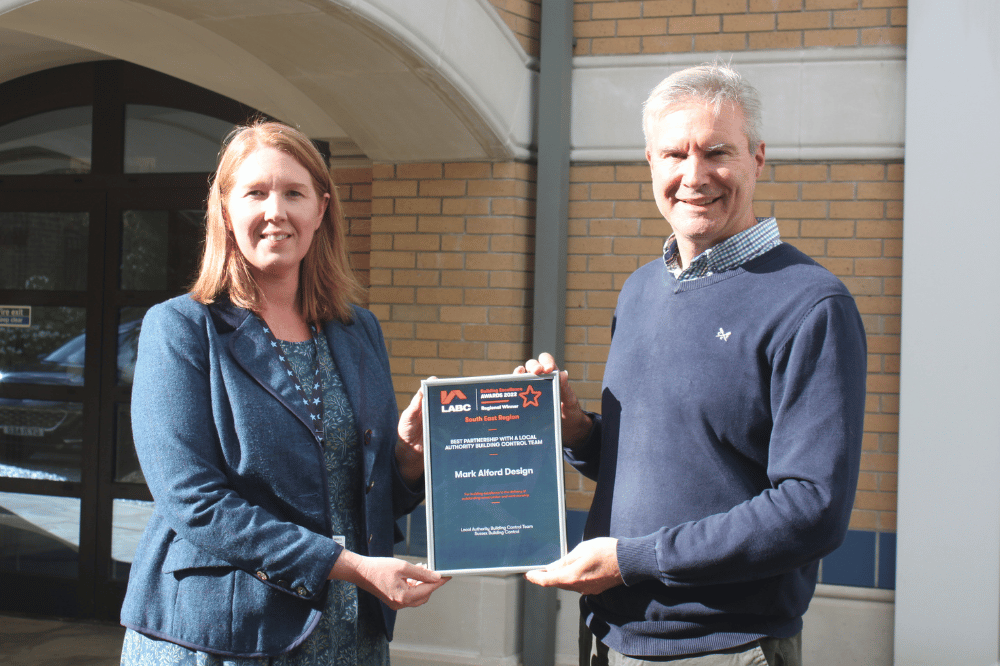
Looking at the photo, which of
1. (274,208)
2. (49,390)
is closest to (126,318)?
(49,390)

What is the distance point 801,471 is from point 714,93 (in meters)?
0.81

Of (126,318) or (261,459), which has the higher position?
(126,318)

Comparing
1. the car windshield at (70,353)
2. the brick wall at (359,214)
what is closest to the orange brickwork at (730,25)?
the brick wall at (359,214)

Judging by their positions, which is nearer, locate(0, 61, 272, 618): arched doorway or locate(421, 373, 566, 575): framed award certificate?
locate(421, 373, 566, 575): framed award certificate

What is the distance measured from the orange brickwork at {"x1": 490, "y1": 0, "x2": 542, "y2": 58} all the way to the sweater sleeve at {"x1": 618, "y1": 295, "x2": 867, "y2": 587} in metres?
2.87

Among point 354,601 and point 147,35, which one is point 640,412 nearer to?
point 354,601

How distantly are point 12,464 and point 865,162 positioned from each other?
17.0ft

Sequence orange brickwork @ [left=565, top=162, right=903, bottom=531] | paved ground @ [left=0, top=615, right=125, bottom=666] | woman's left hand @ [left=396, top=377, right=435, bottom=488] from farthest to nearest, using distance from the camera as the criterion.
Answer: paved ground @ [left=0, top=615, right=125, bottom=666] < orange brickwork @ [left=565, top=162, right=903, bottom=531] < woman's left hand @ [left=396, top=377, right=435, bottom=488]

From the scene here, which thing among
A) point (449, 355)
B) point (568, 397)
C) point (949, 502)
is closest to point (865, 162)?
point (949, 502)

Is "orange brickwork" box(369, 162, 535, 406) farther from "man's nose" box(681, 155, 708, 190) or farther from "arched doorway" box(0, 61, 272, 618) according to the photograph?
"man's nose" box(681, 155, 708, 190)

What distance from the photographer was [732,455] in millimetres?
1732

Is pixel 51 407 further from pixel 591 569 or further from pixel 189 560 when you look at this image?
pixel 591 569

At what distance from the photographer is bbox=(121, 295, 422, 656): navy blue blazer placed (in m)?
1.76

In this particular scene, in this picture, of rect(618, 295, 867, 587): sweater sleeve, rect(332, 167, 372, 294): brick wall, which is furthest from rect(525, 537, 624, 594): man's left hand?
rect(332, 167, 372, 294): brick wall
